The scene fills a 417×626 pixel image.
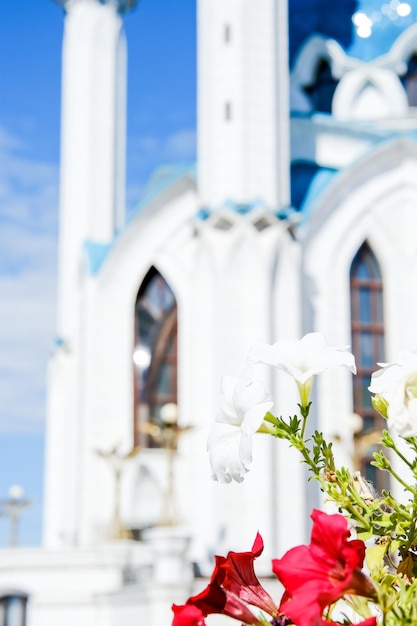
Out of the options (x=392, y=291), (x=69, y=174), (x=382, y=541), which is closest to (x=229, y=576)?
(x=382, y=541)

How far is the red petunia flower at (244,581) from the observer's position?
6.13 ft

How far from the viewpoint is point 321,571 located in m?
1.68

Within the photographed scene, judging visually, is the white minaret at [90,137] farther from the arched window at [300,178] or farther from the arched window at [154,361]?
the arched window at [300,178]

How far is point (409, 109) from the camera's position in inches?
977

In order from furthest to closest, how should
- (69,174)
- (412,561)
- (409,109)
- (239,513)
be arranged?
(69,174), (409,109), (239,513), (412,561)

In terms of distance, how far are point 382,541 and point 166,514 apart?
60.6 feet

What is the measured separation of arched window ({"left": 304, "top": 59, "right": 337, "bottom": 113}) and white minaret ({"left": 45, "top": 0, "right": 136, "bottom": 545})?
4.71 meters

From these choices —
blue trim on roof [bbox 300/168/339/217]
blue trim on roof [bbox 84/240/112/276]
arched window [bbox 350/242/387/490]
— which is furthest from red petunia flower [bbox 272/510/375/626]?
blue trim on roof [bbox 84/240/112/276]

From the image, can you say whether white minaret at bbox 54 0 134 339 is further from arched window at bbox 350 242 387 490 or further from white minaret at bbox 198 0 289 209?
arched window at bbox 350 242 387 490

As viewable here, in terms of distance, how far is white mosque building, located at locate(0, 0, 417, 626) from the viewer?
19406 millimetres

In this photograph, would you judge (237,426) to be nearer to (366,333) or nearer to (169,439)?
(169,439)

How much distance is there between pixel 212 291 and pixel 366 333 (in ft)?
11.6

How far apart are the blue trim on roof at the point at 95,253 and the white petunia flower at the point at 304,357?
22443mm

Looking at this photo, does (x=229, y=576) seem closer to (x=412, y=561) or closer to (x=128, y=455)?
(x=412, y=561)
